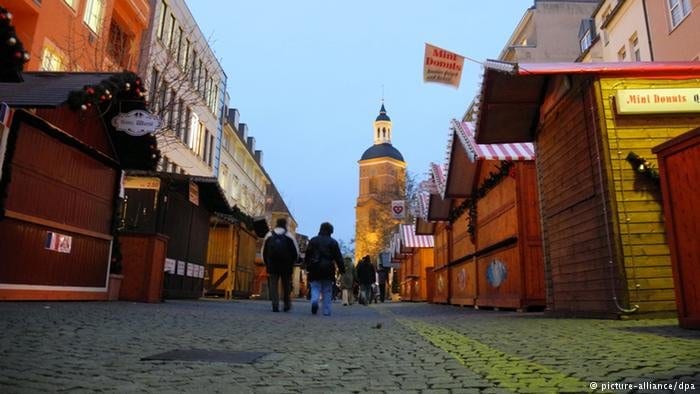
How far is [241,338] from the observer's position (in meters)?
5.94

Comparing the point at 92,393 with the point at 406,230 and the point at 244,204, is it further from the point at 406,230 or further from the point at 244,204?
the point at 244,204

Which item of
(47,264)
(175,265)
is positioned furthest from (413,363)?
(175,265)

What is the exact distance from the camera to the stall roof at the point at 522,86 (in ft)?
28.9

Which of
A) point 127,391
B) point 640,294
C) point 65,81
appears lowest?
point 127,391

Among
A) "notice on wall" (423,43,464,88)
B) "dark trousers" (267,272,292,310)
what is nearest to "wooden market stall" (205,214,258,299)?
"dark trousers" (267,272,292,310)

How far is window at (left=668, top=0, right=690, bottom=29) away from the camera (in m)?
21.8

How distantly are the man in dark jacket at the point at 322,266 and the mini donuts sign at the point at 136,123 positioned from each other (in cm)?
434

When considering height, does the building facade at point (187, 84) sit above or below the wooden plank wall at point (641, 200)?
above

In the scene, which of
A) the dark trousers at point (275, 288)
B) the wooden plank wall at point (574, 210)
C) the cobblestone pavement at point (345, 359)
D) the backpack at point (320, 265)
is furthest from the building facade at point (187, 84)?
the cobblestone pavement at point (345, 359)

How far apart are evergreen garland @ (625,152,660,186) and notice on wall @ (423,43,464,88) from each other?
12.0 feet

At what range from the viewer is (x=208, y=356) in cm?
437

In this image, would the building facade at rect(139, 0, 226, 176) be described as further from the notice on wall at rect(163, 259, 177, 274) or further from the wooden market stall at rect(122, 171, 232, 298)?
the notice on wall at rect(163, 259, 177, 274)

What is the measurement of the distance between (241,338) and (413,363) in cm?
241

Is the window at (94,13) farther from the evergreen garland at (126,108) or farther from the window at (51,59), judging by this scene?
the evergreen garland at (126,108)
